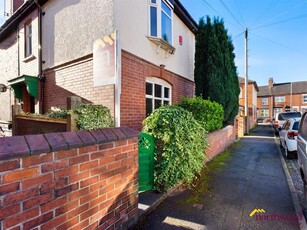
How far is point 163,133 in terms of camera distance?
13.3 ft

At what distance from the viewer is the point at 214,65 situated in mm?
9180

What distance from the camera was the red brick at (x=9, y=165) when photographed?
1539mm

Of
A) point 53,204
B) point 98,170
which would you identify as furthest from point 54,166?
point 98,170

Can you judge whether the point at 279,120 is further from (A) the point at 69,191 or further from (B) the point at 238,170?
(A) the point at 69,191

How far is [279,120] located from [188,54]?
33.9 feet

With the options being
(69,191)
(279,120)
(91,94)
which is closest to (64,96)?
(91,94)

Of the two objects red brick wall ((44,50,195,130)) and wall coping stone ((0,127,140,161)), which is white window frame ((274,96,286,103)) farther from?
wall coping stone ((0,127,140,161))

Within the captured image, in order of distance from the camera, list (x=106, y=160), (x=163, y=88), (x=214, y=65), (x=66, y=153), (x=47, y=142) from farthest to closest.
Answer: (x=214, y=65)
(x=163, y=88)
(x=106, y=160)
(x=66, y=153)
(x=47, y=142)

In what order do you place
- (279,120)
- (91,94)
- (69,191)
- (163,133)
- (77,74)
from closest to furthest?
(69,191)
(163,133)
(91,94)
(77,74)
(279,120)

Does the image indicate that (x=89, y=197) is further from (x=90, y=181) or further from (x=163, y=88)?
(x=163, y=88)

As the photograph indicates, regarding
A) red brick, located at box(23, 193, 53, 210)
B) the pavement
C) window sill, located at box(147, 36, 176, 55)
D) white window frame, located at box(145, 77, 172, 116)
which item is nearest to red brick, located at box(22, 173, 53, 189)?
red brick, located at box(23, 193, 53, 210)

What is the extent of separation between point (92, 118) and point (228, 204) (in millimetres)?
3209

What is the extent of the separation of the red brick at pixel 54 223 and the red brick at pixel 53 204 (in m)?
0.13

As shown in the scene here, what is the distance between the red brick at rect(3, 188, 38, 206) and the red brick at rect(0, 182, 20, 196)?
0.12ft
